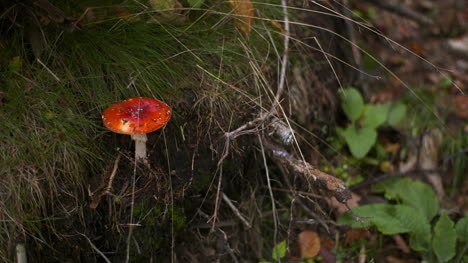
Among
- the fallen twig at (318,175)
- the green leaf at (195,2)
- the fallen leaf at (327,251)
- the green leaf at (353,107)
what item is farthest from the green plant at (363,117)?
the green leaf at (195,2)

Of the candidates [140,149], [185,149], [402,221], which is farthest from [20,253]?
[402,221]

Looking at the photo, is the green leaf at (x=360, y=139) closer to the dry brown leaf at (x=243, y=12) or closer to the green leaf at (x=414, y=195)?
the green leaf at (x=414, y=195)

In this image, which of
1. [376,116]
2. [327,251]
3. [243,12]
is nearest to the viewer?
[243,12]

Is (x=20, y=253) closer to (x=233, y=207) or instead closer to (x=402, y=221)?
(x=233, y=207)

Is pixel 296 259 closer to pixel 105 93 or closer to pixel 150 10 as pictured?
pixel 105 93

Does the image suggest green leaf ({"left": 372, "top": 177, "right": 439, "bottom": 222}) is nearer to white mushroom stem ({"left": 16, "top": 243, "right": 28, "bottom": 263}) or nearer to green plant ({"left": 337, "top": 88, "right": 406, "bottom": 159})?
green plant ({"left": 337, "top": 88, "right": 406, "bottom": 159})

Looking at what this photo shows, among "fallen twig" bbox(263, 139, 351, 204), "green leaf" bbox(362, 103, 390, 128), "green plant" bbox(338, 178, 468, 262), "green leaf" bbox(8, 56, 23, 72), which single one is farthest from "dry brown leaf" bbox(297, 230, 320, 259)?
"green leaf" bbox(8, 56, 23, 72)
